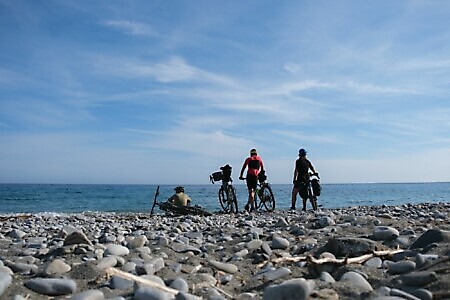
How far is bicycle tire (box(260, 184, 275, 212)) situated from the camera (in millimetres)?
12875

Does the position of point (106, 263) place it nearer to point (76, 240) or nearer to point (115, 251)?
point (115, 251)

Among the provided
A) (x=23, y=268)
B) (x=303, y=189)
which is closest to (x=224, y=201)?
(x=303, y=189)

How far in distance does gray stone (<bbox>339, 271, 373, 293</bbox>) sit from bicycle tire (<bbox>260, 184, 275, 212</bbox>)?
32.9 ft

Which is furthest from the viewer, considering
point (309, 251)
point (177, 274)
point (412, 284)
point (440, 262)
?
point (309, 251)

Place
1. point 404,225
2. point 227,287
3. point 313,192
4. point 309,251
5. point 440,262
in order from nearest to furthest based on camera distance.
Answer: point 440,262 < point 227,287 < point 309,251 < point 404,225 < point 313,192

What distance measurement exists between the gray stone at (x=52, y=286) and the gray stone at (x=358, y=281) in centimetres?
176

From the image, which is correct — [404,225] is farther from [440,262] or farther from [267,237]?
[440,262]

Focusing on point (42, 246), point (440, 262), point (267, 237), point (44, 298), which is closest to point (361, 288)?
point (440, 262)

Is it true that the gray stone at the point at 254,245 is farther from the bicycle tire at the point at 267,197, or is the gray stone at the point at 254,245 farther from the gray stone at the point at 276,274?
the bicycle tire at the point at 267,197

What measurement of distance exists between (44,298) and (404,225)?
4469 mm

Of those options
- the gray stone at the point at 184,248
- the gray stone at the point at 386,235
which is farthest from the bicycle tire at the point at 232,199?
the gray stone at the point at 386,235

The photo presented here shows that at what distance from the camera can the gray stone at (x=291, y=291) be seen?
2344 mm

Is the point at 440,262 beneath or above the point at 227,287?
above

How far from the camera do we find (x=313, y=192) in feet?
39.8
